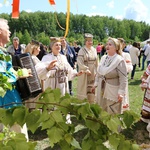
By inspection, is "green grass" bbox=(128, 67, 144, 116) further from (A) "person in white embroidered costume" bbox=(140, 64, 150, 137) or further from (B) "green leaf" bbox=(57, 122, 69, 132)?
(B) "green leaf" bbox=(57, 122, 69, 132)

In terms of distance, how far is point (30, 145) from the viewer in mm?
837

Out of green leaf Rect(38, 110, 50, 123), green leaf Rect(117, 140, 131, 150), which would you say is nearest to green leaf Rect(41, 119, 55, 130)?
green leaf Rect(38, 110, 50, 123)

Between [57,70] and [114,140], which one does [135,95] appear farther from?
[114,140]

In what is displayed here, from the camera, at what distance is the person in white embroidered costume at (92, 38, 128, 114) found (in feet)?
13.3

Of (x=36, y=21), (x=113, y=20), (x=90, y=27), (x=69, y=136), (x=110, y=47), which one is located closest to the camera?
(x=69, y=136)

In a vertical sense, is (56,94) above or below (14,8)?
below

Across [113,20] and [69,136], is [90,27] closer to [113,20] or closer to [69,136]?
[113,20]

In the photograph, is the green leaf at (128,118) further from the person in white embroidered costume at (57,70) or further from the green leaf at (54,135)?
the person in white embroidered costume at (57,70)

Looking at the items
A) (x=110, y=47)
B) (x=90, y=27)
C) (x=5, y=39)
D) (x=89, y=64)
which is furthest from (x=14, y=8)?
(x=90, y=27)

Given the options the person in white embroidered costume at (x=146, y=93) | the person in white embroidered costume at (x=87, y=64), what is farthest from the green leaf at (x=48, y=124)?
the person in white embroidered costume at (x=87, y=64)

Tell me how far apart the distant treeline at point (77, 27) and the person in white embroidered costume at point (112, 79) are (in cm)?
4530

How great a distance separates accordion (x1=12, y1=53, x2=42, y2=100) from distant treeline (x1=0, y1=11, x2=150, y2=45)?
4651 cm

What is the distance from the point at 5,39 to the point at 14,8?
0.45m

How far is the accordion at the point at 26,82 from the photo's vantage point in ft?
9.44
